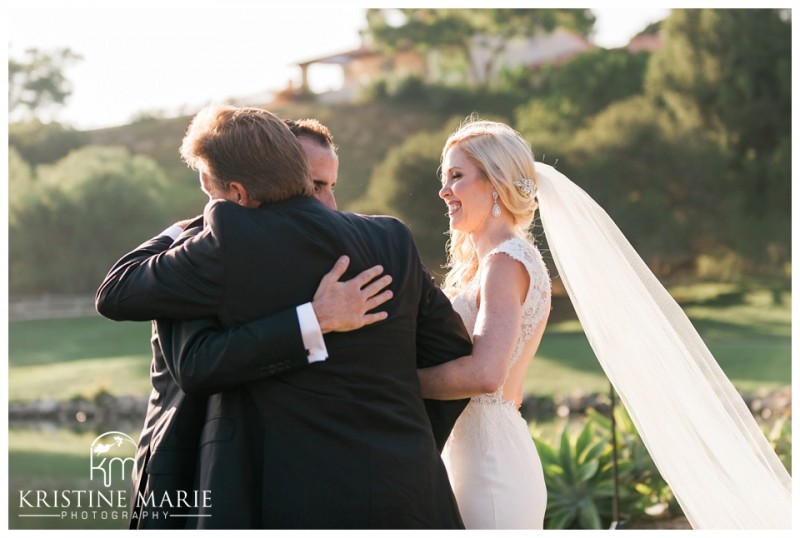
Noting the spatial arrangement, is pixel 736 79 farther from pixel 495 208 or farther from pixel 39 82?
pixel 495 208

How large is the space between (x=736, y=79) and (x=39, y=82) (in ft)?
51.5

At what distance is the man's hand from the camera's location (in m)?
2.20

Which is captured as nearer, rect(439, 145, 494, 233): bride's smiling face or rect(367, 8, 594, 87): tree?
rect(439, 145, 494, 233): bride's smiling face

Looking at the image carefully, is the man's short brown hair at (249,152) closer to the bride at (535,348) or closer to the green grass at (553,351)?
the bride at (535,348)

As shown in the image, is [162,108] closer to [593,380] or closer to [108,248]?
[108,248]

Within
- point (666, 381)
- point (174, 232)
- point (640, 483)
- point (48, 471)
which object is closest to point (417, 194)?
point (48, 471)

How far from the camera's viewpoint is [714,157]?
22.1m

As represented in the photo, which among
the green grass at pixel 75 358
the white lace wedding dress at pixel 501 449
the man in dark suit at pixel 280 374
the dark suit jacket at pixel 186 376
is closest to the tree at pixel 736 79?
the green grass at pixel 75 358

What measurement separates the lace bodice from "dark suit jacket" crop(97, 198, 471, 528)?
0.63 m

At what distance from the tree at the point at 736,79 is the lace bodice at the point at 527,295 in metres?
20.4

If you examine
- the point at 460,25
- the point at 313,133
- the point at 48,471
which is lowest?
the point at 48,471

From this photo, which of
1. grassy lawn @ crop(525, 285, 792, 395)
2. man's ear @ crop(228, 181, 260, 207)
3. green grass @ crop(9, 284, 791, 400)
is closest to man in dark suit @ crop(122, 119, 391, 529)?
man's ear @ crop(228, 181, 260, 207)

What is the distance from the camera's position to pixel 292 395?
2.22 metres

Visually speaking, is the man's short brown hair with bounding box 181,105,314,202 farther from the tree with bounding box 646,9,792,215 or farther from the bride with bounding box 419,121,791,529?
the tree with bounding box 646,9,792,215
